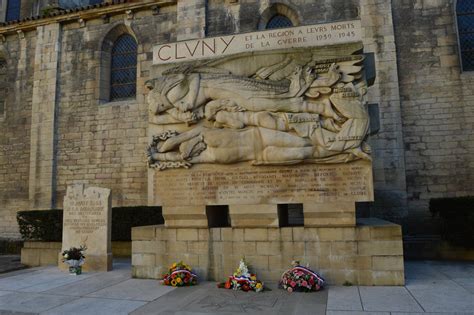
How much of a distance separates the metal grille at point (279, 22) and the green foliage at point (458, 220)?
799 centimetres

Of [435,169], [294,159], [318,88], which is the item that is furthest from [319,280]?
[435,169]

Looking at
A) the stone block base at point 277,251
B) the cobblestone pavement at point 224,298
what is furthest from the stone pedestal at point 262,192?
the cobblestone pavement at point 224,298

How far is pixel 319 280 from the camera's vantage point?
6344 mm

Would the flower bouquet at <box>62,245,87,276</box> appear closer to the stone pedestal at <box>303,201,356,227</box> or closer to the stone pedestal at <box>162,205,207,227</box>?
the stone pedestal at <box>162,205,207,227</box>

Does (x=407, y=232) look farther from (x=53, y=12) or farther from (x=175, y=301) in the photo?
(x=53, y=12)

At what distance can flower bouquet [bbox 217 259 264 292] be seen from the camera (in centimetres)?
646

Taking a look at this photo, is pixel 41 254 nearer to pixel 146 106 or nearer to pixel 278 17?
pixel 146 106

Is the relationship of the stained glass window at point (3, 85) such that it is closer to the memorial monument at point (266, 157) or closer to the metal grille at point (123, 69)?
the metal grille at point (123, 69)

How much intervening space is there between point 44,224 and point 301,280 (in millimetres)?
8689

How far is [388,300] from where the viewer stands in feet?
18.3

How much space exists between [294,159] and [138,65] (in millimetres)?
9970

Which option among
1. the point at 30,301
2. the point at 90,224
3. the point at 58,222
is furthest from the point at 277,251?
the point at 58,222

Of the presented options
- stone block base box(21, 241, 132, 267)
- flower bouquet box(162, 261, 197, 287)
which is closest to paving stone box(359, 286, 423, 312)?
flower bouquet box(162, 261, 197, 287)

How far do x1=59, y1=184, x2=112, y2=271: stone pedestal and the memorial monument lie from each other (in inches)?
64.1
